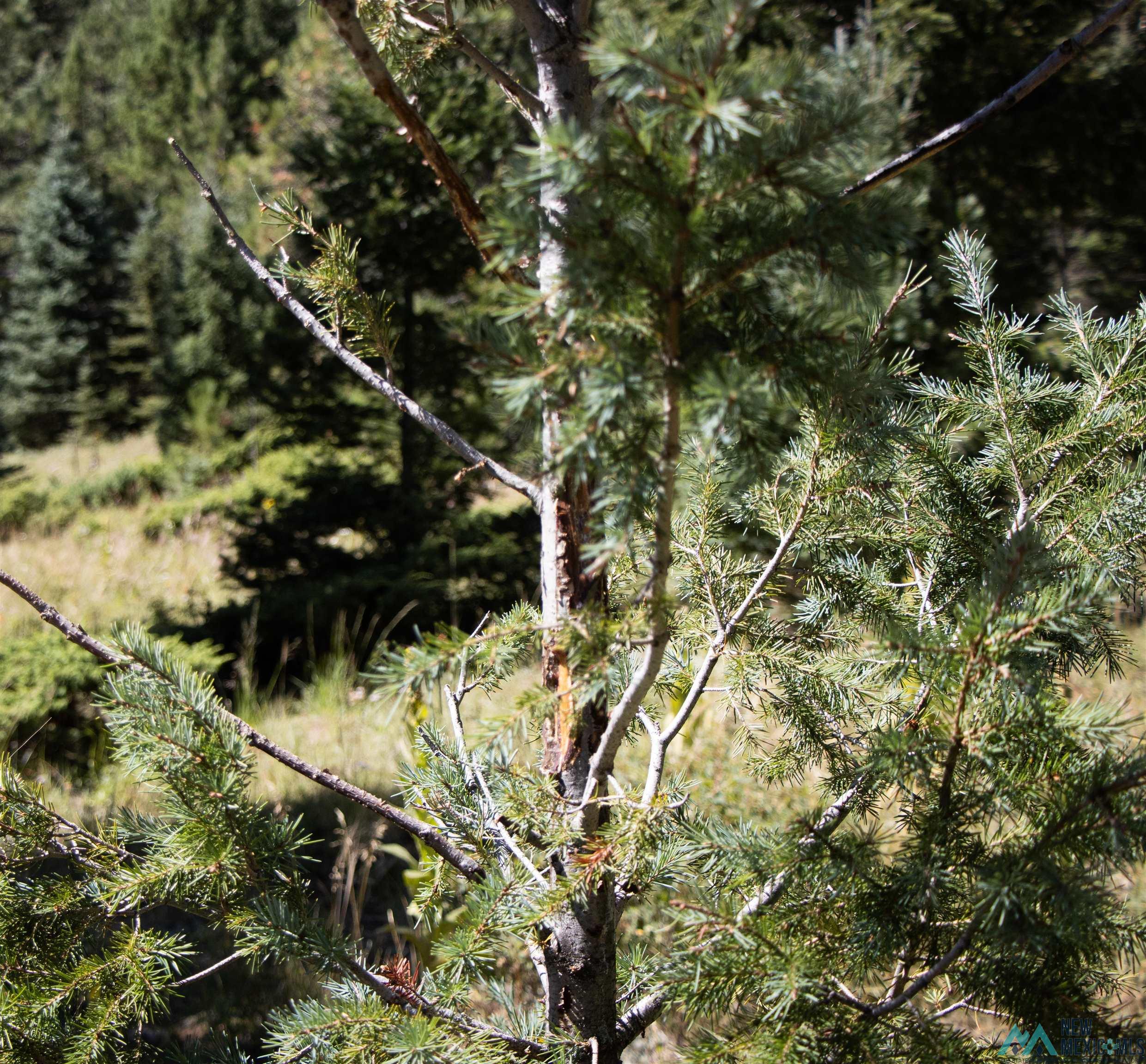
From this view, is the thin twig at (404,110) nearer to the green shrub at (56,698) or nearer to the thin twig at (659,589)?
the thin twig at (659,589)

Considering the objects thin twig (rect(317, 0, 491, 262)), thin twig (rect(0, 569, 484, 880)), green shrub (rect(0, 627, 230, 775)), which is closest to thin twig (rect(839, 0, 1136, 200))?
thin twig (rect(317, 0, 491, 262))

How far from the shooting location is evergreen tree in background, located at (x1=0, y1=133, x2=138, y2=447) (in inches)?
643

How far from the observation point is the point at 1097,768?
77 centimetres

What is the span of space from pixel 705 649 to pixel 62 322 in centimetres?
1904

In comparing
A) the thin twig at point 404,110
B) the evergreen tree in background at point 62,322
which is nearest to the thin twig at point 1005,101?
the thin twig at point 404,110

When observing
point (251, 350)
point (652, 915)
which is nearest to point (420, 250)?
point (251, 350)

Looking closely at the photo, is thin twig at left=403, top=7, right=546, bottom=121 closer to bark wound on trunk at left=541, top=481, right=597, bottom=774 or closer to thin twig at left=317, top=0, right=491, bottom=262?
thin twig at left=317, top=0, right=491, bottom=262

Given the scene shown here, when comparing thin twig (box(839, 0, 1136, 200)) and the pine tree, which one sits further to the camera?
thin twig (box(839, 0, 1136, 200))

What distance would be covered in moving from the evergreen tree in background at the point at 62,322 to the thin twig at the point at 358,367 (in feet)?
58.9

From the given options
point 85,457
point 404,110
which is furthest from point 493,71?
point 85,457

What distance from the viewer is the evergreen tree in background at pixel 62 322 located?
16.3m

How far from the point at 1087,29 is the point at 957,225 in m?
7.22

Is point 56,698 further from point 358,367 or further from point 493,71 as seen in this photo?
point 493,71

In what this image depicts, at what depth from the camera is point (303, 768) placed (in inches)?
39.2
